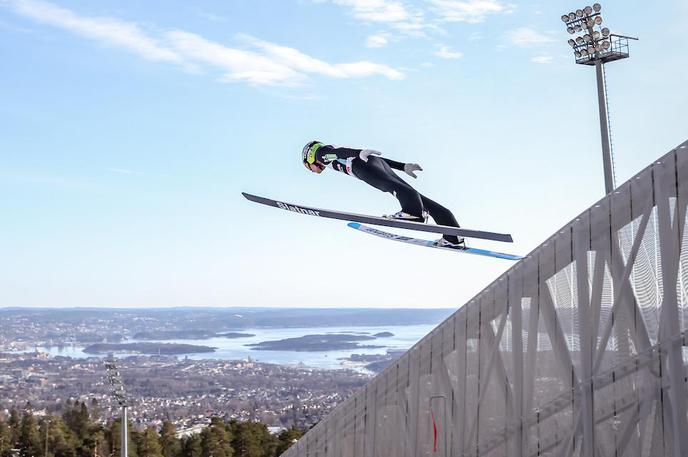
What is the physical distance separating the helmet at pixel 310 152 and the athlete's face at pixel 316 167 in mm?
62

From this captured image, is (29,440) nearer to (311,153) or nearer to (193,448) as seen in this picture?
(193,448)

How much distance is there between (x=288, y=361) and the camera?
183875 millimetres

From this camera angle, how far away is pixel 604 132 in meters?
20.3

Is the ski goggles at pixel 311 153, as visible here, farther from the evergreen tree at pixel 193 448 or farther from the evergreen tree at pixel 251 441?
the evergreen tree at pixel 193 448

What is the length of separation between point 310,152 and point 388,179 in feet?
8.69

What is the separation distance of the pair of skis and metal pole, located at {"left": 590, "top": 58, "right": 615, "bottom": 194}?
9.85 feet

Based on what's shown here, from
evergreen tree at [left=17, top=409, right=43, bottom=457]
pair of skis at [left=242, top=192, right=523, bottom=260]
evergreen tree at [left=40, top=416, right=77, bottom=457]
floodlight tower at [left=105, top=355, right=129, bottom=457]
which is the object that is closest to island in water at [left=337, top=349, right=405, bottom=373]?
evergreen tree at [left=17, top=409, right=43, bottom=457]

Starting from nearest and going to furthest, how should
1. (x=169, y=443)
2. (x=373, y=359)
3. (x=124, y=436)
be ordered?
(x=124, y=436), (x=169, y=443), (x=373, y=359)

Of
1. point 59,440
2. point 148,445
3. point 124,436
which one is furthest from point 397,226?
point 59,440

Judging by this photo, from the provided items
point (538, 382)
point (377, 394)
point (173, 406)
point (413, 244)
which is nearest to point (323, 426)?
point (377, 394)

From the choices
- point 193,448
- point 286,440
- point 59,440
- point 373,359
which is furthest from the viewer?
point 373,359

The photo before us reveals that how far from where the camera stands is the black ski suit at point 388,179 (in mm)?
17531

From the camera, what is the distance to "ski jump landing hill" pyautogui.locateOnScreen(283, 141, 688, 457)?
420 inches

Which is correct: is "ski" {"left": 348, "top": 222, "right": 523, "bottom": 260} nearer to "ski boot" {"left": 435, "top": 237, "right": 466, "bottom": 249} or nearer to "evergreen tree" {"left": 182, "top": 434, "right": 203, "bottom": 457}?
"ski boot" {"left": 435, "top": 237, "right": 466, "bottom": 249}
